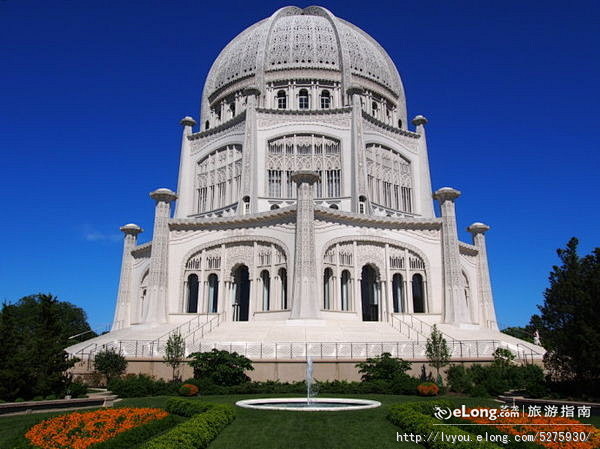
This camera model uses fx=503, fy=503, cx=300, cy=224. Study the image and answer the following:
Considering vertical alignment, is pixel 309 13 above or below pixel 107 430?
above

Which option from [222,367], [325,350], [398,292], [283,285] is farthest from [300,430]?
[398,292]

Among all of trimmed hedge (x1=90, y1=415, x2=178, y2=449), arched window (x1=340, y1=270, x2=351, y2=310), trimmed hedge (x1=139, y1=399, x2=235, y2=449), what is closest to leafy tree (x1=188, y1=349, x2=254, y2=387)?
trimmed hedge (x1=139, y1=399, x2=235, y2=449)

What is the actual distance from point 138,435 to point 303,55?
45.8 metres

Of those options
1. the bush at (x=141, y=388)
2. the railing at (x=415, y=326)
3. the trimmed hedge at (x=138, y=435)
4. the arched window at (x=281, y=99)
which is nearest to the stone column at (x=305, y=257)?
the railing at (x=415, y=326)

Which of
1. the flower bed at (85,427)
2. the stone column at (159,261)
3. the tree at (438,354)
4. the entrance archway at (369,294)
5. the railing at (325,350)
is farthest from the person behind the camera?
the entrance archway at (369,294)

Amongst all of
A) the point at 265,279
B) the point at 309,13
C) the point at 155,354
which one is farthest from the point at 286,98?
the point at 155,354

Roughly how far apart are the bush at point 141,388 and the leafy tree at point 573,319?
15063 millimetres

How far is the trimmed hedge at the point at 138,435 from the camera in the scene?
10.1m

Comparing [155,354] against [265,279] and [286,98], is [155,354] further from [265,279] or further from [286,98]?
[286,98]

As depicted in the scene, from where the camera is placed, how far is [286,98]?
5003cm

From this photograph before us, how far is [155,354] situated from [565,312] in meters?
18.8

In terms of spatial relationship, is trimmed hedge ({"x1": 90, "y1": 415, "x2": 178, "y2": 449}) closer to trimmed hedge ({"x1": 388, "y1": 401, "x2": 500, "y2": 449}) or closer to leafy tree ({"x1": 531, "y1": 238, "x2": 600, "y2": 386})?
trimmed hedge ({"x1": 388, "y1": 401, "x2": 500, "y2": 449})

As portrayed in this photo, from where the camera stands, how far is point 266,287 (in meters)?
35.3

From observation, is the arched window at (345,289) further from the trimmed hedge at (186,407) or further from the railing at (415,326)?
the trimmed hedge at (186,407)
